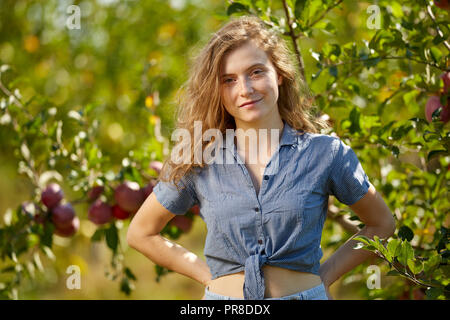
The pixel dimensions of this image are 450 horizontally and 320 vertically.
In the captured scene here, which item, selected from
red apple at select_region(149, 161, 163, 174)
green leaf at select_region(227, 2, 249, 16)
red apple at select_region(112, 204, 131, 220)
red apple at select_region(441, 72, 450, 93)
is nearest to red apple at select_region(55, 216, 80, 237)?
red apple at select_region(112, 204, 131, 220)

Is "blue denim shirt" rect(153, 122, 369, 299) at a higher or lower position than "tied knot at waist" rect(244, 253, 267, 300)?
higher

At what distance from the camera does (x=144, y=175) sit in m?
1.75

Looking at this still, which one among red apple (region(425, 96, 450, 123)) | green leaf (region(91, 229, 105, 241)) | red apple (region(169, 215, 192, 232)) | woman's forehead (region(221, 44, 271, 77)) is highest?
woman's forehead (region(221, 44, 271, 77))

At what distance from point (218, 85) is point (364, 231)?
0.46 metres

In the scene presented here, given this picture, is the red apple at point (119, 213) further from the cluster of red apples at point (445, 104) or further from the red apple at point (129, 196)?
the cluster of red apples at point (445, 104)

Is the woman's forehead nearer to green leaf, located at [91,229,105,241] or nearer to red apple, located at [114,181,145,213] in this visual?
red apple, located at [114,181,145,213]

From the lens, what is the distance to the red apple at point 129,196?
167 centimetres

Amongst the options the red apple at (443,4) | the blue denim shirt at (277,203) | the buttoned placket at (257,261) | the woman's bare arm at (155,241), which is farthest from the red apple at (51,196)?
the red apple at (443,4)

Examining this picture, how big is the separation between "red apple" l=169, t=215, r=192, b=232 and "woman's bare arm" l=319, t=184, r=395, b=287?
71 centimetres

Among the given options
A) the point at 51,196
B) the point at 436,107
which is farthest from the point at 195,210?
the point at 436,107

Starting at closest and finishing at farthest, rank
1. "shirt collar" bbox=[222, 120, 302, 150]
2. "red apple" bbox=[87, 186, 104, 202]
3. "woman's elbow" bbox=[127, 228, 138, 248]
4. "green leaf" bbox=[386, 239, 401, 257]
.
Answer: "green leaf" bbox=[386, 239, 401, 257], "shirt collar" bbox=[222, 120, 302, 150], "woman's elbow" bbox=[127, 228, 138, 248], "red apple" bbox=[87, 186, 104, 202]

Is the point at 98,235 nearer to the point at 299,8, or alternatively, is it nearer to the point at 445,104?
the point at 299,8

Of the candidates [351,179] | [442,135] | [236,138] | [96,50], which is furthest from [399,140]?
[96,50]

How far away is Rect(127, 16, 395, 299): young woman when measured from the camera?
3.61ft
